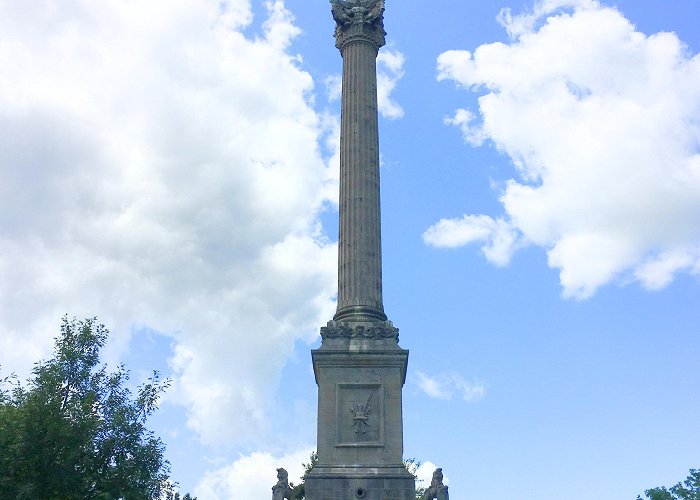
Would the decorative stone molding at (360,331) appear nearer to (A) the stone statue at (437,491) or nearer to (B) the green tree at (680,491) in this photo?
(A) the stone statue at (437,491)

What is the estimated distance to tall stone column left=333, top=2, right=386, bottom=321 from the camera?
27266 millimetres

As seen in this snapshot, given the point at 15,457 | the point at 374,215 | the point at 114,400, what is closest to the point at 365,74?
the point at 374,215

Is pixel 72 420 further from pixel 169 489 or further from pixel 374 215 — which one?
pixel 374 215

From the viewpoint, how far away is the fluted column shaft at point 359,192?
27.2 metres

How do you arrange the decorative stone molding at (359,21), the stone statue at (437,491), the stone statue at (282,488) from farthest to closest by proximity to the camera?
1. the decorative stone molding at (359,21)
2. the stone statue at (282,488)
3. the stone statue at (437,491)

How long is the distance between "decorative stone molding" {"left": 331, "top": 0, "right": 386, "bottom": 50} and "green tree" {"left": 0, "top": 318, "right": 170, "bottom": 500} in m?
Result: 16.8

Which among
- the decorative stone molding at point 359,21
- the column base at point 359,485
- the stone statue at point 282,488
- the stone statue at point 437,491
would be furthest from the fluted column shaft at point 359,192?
the stone statue at point 437,491

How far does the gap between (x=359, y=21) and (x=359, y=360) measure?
13974 mm

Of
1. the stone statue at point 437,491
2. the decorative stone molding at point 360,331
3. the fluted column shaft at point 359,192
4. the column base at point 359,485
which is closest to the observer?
the column base at point 359,485

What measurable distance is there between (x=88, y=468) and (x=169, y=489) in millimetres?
3864

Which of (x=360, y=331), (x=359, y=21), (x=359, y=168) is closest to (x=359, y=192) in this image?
(x=359, y=168)

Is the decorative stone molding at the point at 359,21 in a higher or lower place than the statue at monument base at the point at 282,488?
higher

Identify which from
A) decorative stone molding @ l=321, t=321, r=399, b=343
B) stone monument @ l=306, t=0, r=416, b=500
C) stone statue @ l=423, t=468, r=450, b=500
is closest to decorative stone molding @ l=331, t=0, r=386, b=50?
stone monument @ l=306, t=0, r=416, b=500

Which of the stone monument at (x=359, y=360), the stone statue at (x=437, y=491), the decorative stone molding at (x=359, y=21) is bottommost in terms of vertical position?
the stone statue at (x=437, y=491)
